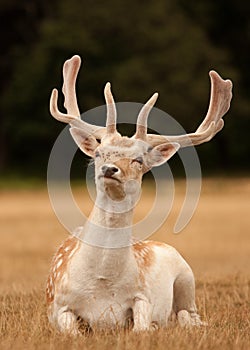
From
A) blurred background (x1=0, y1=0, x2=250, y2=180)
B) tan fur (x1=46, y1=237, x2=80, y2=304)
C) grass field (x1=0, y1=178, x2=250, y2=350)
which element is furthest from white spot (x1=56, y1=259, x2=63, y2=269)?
blurred background (x1=0, y1=0, x2=250, y2=180)

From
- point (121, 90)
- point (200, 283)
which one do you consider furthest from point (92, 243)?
point (121, 90)

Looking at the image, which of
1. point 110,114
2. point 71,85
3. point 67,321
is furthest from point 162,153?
point 67,321

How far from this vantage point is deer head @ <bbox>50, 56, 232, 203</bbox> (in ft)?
19.3

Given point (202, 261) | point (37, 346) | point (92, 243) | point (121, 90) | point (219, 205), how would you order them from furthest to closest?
point (121, 90)
point (219, 205)
point (202, 261)
point (92, 243)
point (37, 346)

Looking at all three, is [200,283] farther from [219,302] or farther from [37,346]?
[37,346]

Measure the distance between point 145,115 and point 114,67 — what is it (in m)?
A: 34.2

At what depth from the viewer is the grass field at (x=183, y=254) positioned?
17.8ft

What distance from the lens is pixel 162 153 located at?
6.32m

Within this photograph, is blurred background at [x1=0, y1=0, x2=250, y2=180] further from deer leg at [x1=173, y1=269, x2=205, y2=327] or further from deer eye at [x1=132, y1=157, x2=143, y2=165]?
deer eye at [x1=132, y1=157, x2=143, y2=165]

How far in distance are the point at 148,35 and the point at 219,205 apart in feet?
48.1

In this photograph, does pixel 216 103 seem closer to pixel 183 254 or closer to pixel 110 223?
pixel 110 223

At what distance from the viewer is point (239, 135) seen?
42.4 meters

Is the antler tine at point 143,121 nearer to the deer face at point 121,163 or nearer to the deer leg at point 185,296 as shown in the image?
the deer face at point 121,163

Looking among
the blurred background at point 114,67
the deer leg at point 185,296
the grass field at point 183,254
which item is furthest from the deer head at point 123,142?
the blurred background at point 114,67
